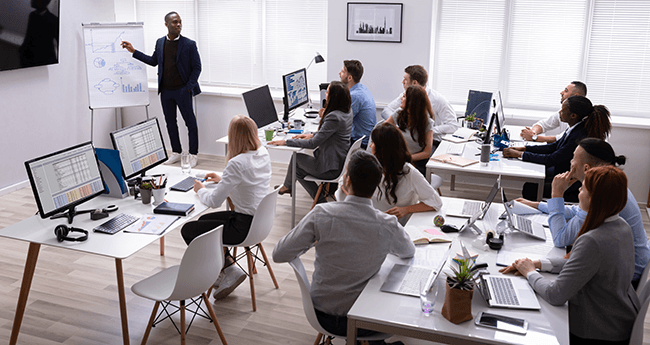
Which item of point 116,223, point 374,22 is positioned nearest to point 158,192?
point 116,223

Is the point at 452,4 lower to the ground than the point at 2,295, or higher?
higher

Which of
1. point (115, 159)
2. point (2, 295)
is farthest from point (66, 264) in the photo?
point (115, 159)

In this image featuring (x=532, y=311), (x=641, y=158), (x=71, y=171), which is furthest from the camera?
(x=641, y=158)

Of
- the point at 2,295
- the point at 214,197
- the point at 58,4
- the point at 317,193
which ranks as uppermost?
the point at 58,4

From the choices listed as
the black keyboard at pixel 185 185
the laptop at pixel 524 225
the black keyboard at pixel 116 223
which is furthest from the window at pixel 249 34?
the laptop at pixel 524 225

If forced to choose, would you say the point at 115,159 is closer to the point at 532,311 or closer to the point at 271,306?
the point at 271,306

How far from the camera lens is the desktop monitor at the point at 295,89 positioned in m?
5.96

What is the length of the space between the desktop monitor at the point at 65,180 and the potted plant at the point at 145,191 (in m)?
0.25

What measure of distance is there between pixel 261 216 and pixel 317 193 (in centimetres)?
169

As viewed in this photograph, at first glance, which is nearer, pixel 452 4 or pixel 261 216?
pixel 261 216

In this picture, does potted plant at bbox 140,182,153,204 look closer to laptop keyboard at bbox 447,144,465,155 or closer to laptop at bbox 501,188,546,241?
laptop at bbox 501,188,546,241

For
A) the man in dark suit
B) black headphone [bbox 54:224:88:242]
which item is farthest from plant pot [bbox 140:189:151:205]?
the man in dark suit

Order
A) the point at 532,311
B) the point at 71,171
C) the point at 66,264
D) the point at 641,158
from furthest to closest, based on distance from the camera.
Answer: the point at 641,158, the point at 66,264, the point at 71,171, the point at 532,311

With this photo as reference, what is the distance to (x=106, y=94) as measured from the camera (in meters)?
6.82
